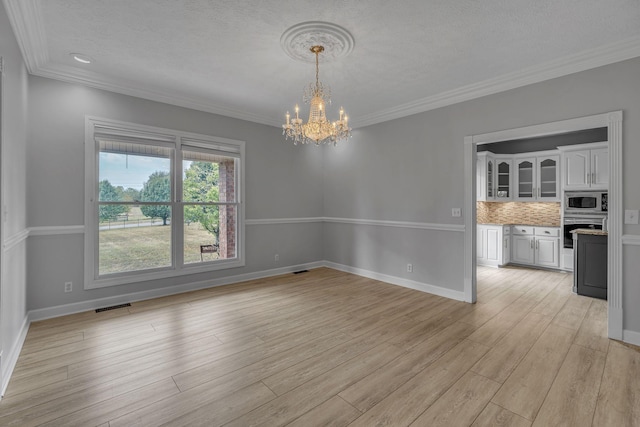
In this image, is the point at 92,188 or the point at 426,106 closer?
the point at 92,188

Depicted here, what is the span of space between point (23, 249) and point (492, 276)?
7.00 metres

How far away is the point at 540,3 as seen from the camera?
2383 mm

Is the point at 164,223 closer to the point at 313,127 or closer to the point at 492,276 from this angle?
the point at 313,127

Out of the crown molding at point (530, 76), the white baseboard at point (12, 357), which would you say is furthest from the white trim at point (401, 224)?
the white baseboard at point (12, 357)

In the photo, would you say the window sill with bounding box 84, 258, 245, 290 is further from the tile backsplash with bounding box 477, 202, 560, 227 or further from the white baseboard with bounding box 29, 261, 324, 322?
the tile backsplash with bounding box 477, 202, 560, 227

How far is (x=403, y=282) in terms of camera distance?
16.3 ft

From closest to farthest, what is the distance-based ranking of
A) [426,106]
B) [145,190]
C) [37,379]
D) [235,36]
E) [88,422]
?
[88,422]
[37,379]
[235,36]
[145,190]
[426,106]

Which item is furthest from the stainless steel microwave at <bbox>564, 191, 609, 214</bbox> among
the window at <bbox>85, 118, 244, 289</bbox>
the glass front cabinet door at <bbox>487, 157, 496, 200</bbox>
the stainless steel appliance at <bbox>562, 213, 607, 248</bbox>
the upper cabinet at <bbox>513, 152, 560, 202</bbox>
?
the window at <bbox>85, 118, 244, 289</bbox>

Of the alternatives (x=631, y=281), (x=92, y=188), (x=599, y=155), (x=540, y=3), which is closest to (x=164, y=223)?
(x=92, y=188)

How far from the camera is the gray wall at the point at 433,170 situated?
299cm

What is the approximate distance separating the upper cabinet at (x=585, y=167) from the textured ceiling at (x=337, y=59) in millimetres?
3120

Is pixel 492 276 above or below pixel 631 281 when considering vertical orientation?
below

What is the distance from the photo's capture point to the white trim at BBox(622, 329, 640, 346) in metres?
2.91

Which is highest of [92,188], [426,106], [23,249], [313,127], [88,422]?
[426,106]
